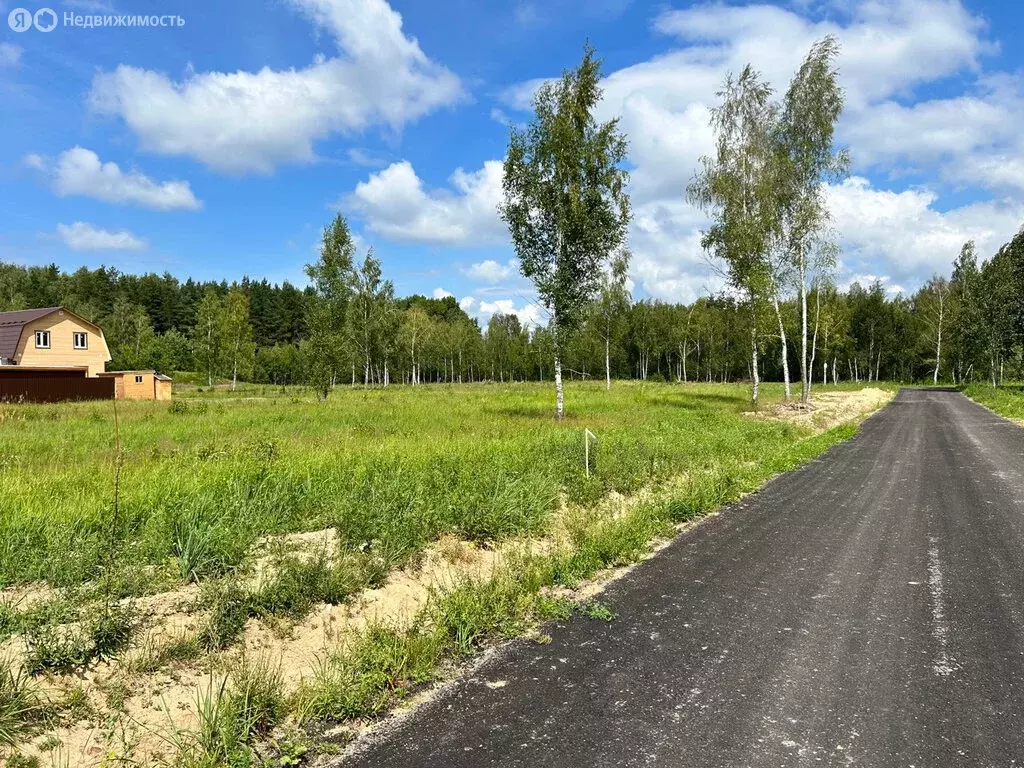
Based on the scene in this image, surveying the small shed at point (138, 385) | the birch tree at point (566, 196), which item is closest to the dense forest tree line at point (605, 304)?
the birch tree at point (566, 196)

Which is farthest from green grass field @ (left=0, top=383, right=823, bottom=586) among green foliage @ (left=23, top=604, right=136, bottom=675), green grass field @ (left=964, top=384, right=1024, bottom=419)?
green grass field @ (left=964, top=384, right=1024, bottom=419)

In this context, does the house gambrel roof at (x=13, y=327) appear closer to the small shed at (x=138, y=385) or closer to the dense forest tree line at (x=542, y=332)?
the small shed at (x=138, y=385)

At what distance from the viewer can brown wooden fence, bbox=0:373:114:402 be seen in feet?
102

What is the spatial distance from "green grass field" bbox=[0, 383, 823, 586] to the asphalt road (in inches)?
93.9

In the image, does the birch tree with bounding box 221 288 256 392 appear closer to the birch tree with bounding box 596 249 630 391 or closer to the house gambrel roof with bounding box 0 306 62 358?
the house gambrel roof with bounding box 0 306 62 358

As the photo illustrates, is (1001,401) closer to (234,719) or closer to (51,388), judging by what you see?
(234,719)

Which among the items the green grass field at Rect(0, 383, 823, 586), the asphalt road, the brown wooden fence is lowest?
the asphalt road

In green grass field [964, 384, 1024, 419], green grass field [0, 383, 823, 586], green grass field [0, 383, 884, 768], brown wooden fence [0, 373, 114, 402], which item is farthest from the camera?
brown wooden fence [0, 373, 114, 402]

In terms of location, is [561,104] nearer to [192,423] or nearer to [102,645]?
[192,423]

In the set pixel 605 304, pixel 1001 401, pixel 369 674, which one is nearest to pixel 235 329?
pixel 605 304

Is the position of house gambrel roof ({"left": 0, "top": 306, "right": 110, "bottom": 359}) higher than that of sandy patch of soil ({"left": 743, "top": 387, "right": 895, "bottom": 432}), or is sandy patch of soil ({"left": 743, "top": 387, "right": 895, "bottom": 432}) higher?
house gambrel roof ({"left": 0, "top": 306, "right": 110, "bottom": 359})

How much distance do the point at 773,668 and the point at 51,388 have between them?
40.8 meters

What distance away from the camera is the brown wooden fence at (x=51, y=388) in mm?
31234

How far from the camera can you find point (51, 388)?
3319 centimetres
